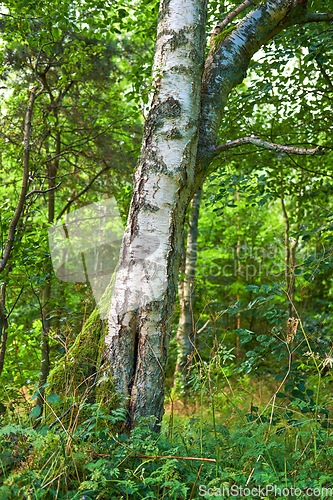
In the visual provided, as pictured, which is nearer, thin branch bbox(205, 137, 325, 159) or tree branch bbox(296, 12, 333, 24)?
thin branch bbox(205, 137, 325, 159)

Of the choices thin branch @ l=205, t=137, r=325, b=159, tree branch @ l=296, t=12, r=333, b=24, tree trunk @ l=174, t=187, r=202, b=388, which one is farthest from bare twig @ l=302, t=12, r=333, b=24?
tree trunk @ l=174, t=187, r=202, b=388

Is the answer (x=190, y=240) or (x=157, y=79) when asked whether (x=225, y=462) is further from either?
(x=190, y=240)

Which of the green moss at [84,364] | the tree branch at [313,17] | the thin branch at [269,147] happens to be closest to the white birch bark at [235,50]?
the tree branch at [313,17]

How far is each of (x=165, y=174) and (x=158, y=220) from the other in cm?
29

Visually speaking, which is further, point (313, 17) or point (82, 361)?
point (313, 17)

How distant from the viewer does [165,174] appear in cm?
199

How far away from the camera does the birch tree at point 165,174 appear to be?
181 cm

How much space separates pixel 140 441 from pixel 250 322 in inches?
283

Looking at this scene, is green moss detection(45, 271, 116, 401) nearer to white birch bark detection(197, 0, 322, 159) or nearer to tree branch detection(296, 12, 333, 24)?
white birch bark detection(197, 0, 322, 159)

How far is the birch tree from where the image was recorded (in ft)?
5.94

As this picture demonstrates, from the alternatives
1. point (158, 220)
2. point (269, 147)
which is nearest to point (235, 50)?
point (269, 147)

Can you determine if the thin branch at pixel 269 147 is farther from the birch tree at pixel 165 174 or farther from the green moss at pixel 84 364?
the green moss at pixel 84 364

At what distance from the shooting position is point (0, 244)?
2.24 metres

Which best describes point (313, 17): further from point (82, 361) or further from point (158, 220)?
point (82, 361)
